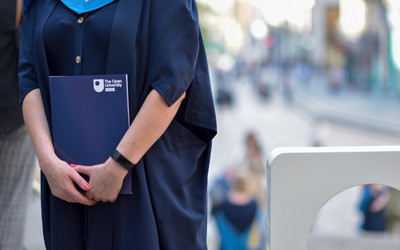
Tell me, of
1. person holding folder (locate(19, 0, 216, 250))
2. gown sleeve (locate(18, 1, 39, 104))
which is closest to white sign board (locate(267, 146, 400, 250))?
person holding folder (locate(19, 0, 216, 250))

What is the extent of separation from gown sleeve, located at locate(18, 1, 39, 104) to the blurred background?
4.37 ft

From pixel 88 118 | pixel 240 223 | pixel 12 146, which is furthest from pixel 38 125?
pixel 240 223

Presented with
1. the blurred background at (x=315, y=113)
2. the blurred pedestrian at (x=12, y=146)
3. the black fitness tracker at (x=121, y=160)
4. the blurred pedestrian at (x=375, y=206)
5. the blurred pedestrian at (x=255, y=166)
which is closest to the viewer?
the black fitness tracker at (x=121, y=160)

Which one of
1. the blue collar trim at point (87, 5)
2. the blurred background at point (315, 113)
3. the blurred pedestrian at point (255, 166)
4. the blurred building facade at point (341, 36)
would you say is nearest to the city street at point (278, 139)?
the blurred background at point (315, 113)

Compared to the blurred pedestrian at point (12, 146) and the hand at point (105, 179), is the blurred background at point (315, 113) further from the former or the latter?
the hand at point (105, 179)

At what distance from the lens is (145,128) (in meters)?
1.19

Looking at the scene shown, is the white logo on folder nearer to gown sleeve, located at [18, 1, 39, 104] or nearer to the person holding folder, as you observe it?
the person holding folder

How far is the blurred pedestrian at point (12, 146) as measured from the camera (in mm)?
1649

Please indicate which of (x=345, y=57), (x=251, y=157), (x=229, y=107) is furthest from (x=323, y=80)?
(x=251, y=157)

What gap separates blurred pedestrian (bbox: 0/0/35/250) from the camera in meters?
1.65

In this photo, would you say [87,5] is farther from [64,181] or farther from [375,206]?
[375,206]

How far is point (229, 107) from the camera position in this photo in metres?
19.4

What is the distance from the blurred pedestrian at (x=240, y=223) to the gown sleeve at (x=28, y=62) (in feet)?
11.1

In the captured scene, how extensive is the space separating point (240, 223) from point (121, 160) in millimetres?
3415
